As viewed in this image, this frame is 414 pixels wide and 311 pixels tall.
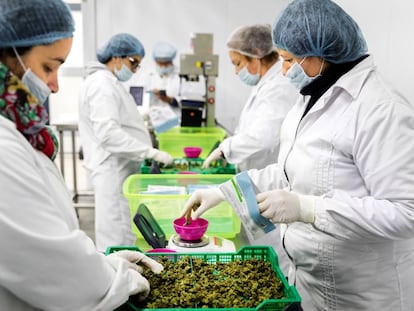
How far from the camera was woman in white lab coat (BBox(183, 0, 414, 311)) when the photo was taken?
1.21 metres

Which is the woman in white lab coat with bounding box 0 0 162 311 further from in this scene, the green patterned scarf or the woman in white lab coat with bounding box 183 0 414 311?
the woman in white lab coat with bounding box 183 0 414 311

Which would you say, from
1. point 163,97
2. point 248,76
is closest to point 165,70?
point 163,97

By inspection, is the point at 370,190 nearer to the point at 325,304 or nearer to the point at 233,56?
the point at 325,304

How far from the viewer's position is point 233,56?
2.69m

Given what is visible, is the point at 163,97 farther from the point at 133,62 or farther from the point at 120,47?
the point at 120,47

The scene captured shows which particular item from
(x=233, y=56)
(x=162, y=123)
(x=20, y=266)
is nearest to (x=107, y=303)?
(x=20, y=266)

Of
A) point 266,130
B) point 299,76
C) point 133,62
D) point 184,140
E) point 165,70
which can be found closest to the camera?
point 299,76

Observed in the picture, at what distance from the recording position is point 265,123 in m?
2.44

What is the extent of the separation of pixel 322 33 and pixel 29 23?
2.71 ft

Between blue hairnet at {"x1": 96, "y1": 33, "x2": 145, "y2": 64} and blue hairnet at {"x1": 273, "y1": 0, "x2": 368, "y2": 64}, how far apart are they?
5.33 feet

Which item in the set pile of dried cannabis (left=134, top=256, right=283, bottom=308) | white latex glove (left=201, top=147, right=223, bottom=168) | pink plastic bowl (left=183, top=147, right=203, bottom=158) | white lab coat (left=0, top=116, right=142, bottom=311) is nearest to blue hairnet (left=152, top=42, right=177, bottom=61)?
pink plastic bowl (left=183, top=147, right=203, bottom=158)

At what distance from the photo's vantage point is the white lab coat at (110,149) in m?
2.74

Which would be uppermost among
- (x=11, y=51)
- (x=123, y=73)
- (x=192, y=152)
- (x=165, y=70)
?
(x=11, y=51)

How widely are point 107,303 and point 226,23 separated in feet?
15.5
